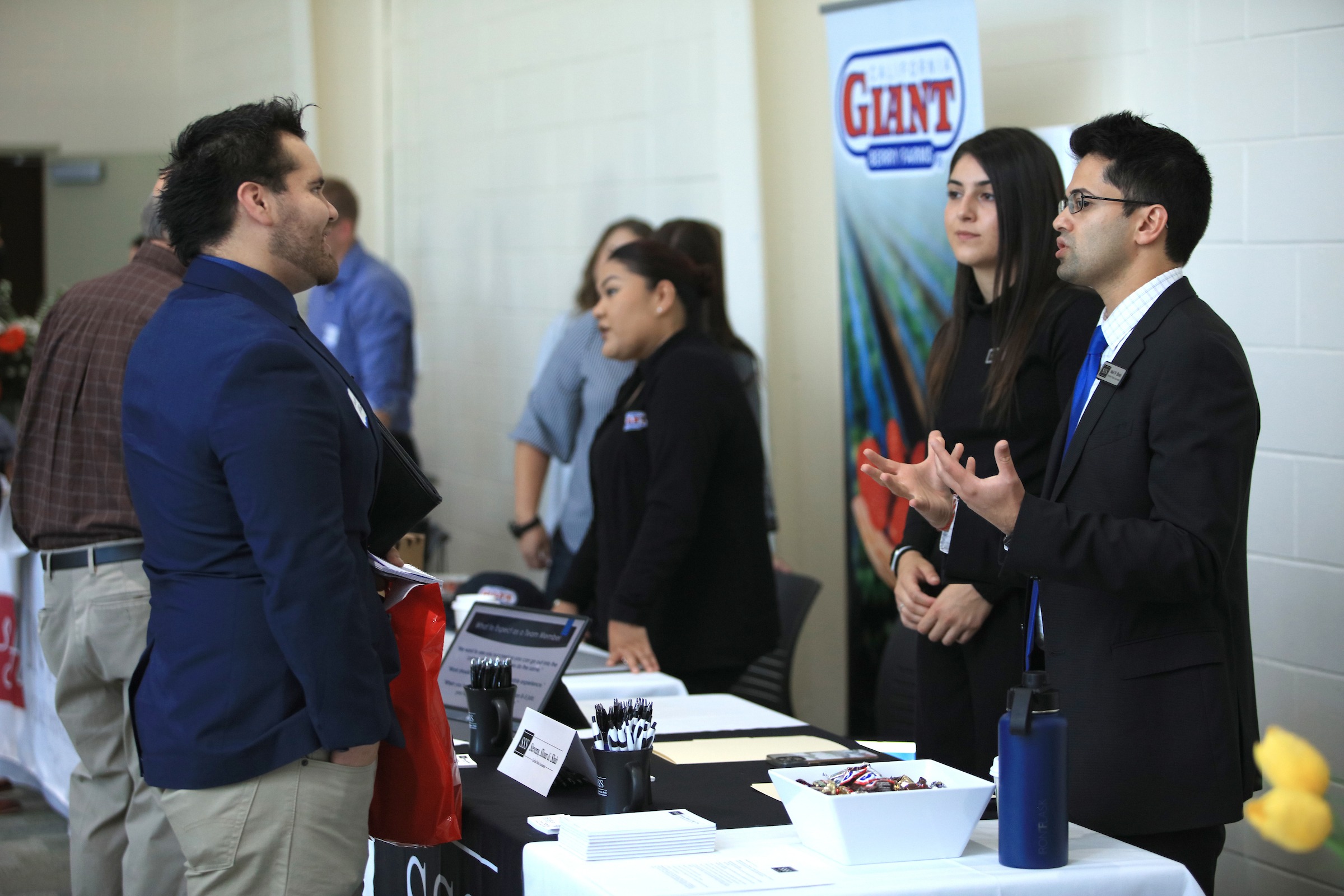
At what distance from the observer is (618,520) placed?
2900mm

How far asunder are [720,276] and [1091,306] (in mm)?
1572

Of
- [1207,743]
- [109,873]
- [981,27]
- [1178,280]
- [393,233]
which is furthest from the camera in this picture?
[393,233]

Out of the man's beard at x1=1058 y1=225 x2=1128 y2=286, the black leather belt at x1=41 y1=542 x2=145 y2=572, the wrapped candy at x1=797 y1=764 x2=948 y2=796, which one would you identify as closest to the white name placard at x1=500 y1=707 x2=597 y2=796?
the wrapped candy at x1=797 y1=764 x2=948 y2=796

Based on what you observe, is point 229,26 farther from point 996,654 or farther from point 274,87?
point 996,654

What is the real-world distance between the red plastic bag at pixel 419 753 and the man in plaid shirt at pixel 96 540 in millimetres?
1093

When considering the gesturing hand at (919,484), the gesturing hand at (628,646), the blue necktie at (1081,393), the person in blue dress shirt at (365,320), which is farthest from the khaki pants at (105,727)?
the person in blue dress shirt at (365,320)

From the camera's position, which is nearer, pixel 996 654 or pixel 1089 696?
pixel 1089 696

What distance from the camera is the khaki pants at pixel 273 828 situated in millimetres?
1532

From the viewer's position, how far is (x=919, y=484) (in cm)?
186

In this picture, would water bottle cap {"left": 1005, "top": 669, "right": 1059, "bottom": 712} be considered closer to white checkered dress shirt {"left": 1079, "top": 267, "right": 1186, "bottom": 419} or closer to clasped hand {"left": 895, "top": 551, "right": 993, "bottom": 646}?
white checkered dress shirt {"left": 1079, "top": 267, "right": 1186, "bottom": 419}

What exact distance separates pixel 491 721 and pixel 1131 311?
1095mm

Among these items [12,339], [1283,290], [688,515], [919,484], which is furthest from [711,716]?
[12,339]

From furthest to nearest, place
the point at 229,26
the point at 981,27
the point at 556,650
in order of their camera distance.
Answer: the point at 229,26 < the point at 981,27 < the point at 556,650

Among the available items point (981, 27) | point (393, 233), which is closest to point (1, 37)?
Answer: point (393, 233)
